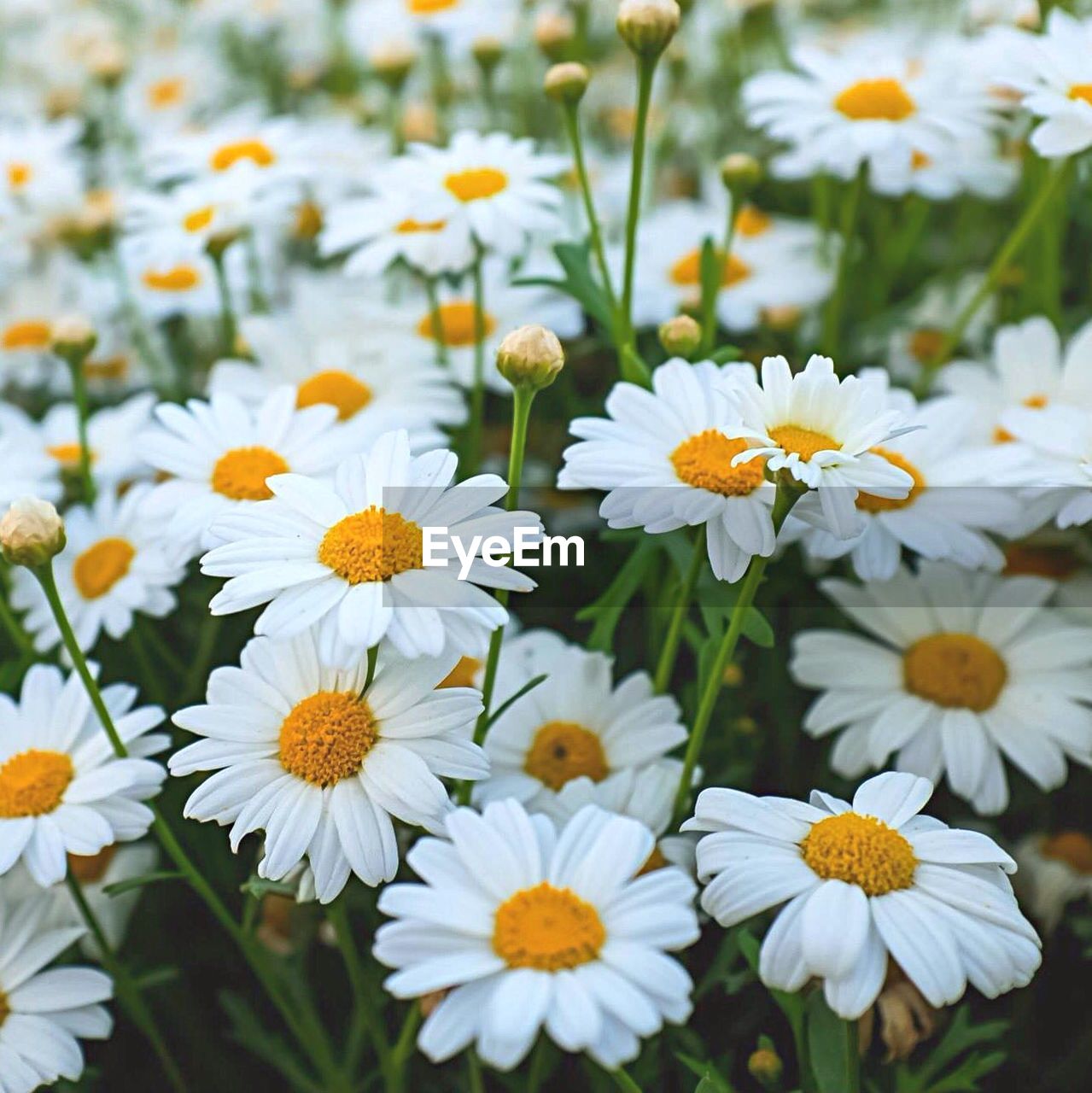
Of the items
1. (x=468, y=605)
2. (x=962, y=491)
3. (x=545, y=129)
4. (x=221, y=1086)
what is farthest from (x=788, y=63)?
(x=221, y=1086)

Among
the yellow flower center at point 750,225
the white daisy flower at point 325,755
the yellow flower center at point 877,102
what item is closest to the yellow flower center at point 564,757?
the white daisy flower at point 325,755

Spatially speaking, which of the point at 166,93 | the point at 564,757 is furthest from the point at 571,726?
the point at 166,93

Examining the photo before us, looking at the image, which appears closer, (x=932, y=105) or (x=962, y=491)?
(x=962, y=491)

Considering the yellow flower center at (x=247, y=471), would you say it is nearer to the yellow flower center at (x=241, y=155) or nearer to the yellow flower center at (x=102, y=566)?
the yellow flower center at (x=102, y=566)

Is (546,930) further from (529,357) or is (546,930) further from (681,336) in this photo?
(681,336)

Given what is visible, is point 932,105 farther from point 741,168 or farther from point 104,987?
point 104,987
